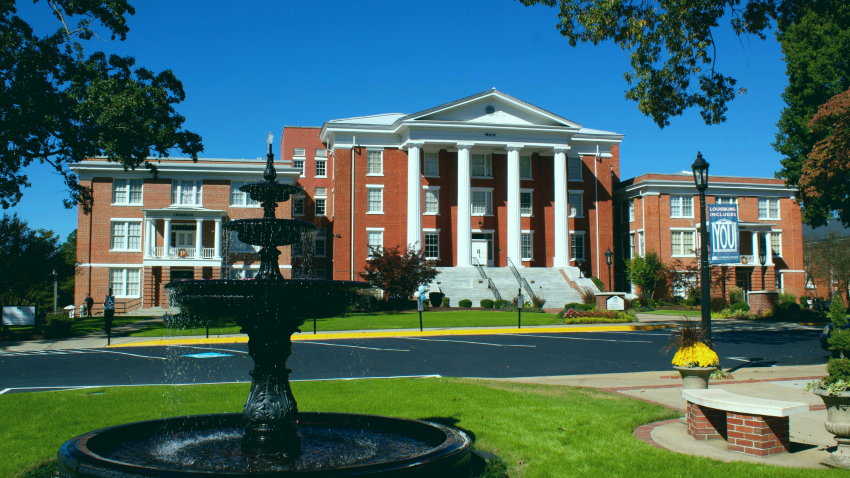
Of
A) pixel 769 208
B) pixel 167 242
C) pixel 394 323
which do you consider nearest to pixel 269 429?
pixel 394 323

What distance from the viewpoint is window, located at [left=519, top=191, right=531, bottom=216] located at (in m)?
48.7

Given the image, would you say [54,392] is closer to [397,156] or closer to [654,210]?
[397,156]

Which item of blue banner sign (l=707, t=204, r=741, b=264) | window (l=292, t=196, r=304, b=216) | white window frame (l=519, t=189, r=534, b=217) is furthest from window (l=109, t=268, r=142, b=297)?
blue banner sign (l=707, t=204, r=741, b=264)

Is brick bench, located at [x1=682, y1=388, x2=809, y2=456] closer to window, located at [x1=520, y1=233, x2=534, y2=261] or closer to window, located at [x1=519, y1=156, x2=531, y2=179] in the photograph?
window, located at [x1=520, y1=233, x2=534, y2=261]

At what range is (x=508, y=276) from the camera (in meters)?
43.5

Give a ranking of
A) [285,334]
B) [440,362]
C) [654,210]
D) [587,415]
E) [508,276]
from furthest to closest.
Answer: [654,210] < [508,276] < [440,362] < [587,415] < [285,334]

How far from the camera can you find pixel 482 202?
160 ft

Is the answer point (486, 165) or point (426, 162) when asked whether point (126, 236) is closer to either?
point (426, 162)

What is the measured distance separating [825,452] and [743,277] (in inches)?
1990

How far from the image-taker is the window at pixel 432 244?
46.7 metres

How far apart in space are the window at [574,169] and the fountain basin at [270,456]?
45.3 meters

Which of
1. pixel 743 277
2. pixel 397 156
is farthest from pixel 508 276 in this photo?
pixel 743 277

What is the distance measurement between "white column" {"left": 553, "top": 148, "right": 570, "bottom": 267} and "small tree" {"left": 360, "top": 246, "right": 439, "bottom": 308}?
38.5 ft

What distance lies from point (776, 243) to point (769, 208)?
306cm
